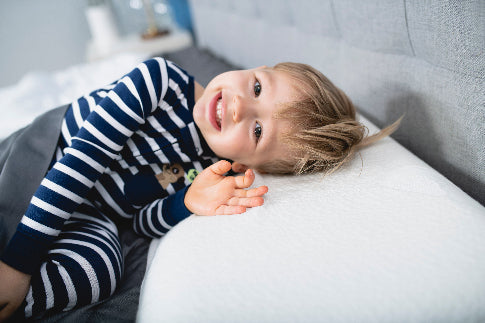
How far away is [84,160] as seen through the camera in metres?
0.65

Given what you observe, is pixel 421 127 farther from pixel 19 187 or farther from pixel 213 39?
pixel 213 39

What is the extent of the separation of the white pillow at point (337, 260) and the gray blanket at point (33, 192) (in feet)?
0.37

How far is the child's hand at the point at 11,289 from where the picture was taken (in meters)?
0.52

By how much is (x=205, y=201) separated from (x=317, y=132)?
0.26 metres

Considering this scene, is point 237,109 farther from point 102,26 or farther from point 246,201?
point 102,26

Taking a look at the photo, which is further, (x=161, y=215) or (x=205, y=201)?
(x=161, y=215)

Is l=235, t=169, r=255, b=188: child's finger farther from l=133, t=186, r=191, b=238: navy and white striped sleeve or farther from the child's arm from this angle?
l=133, t=186, r=191, b=238: navy and white striped sleeve

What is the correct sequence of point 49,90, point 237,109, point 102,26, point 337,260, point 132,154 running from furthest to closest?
1. point 102,26
2. point 49,90
3. point 132,154
4. point 237,109
5. point 337,260

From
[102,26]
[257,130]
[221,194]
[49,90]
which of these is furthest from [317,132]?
[102,26]

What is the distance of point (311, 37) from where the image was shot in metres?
0.96

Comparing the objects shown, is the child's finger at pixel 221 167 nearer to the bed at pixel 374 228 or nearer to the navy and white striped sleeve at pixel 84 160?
the bed at pixel 374 228

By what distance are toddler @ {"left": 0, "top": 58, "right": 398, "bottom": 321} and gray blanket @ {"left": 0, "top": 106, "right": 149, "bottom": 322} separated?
32 mm

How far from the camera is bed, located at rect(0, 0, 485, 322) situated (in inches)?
14.6

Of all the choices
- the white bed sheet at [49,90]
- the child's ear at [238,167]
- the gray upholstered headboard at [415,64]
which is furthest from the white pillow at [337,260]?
the white bed sheet at [49,90]
